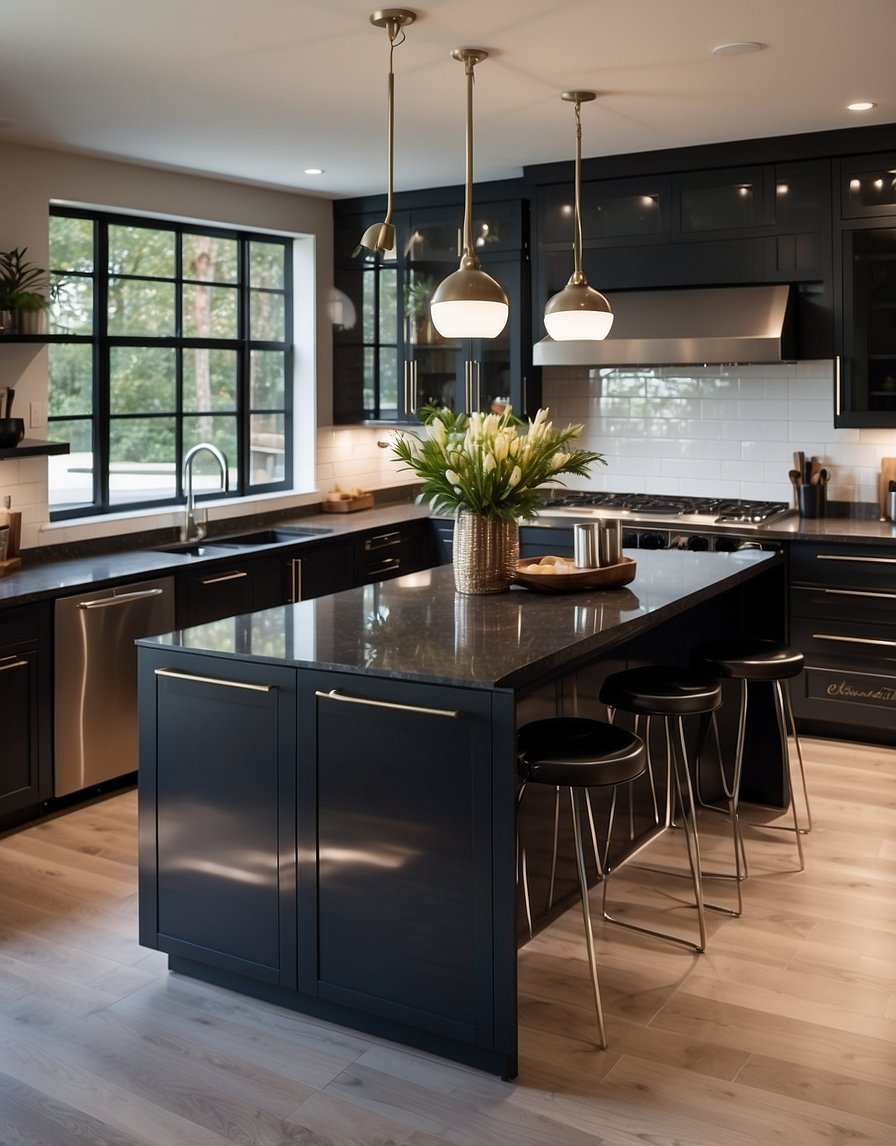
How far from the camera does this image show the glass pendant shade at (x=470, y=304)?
3.57m

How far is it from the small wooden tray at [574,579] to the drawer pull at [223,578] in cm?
190

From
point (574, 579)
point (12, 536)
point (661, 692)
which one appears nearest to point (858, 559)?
point (574, 579)

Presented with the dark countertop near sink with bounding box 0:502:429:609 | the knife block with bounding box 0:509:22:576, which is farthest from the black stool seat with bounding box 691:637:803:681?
the knife block with bounding box 0:509:22:576

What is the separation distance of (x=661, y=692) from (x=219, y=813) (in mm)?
1339

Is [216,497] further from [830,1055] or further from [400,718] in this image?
[830,1055]

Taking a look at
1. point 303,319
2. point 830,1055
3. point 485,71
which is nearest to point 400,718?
point 830,1055

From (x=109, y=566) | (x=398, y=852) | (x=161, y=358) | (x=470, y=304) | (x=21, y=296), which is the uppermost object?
(x=21, y=296)

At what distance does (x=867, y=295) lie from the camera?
5.60 meters

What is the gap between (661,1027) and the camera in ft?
10.4

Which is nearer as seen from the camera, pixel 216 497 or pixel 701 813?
pixel 701 813

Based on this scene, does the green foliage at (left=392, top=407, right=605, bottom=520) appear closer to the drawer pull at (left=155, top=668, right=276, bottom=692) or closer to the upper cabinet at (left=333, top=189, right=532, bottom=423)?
the drawer pull at (left=155, top=668, right=276, bottom=692)

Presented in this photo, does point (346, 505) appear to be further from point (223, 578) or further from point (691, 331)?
point (691, 331)

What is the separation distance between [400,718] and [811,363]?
404cm

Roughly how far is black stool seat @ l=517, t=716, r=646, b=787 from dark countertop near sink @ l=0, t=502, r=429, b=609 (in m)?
2.22
